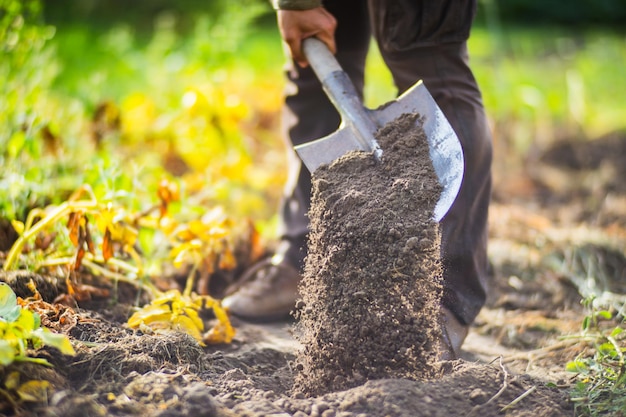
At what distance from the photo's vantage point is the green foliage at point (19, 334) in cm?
144

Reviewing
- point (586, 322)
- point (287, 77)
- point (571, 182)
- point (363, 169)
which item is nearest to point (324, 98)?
point (287, 77)

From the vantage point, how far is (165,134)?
3146mm

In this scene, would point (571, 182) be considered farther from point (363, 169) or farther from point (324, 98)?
point (363, 169)

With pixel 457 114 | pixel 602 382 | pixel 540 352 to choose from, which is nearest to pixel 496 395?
pixel 602 382

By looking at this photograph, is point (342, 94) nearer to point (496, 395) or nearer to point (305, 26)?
point (305, 26)

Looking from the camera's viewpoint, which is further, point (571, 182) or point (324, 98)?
point (571, 182)

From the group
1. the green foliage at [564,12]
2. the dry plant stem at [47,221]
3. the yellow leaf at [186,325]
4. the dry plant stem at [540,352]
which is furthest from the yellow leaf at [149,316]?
the green foliage at [564,12]

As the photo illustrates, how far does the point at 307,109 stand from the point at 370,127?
512mm

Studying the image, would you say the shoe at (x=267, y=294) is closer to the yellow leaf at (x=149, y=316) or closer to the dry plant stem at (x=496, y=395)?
the yellow leaf at (x=149, y=316)

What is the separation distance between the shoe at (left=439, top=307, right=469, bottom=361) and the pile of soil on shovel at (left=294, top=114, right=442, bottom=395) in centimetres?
13

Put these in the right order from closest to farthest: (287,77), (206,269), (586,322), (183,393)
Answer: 1. (183,393)
2. (586,322)
3. (206,269)
4. (287,77)

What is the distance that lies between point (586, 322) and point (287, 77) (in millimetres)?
1298

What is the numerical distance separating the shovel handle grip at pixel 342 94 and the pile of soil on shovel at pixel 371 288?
23 cm

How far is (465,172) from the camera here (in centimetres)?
198
